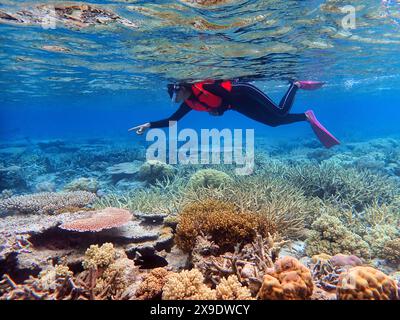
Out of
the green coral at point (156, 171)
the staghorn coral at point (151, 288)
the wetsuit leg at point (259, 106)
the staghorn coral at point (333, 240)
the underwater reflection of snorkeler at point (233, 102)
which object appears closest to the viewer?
the staghorn coral at point (151, 288)

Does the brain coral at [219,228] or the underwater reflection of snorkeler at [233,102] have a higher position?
the underwater reflection of snorkeler at [233,102]

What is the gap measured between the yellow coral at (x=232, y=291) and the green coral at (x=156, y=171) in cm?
974

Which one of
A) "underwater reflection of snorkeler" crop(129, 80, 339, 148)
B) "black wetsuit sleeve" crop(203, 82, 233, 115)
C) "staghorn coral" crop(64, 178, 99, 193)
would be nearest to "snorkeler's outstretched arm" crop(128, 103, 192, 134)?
"underwater reflection of snorkeler" crop(129, 80, 339, 148)

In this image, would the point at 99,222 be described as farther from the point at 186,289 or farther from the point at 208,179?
the point at 208,179

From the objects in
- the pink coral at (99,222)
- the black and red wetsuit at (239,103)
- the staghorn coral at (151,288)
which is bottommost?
the staghorn coral at (151,288)

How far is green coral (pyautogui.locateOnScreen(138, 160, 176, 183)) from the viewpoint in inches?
516

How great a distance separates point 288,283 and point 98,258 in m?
2.77

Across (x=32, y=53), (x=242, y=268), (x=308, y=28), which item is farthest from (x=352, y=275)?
(x=32, y=53)

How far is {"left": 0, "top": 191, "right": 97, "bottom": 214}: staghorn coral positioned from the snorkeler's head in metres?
4.47

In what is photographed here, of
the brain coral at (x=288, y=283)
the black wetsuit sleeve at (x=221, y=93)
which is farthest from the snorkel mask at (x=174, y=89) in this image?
the brain coral at (x=288, y=283)

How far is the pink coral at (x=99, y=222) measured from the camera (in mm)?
5031

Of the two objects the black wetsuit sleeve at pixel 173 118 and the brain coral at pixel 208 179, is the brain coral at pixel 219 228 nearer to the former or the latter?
the black wetsuit sleeve at pixel 173 118

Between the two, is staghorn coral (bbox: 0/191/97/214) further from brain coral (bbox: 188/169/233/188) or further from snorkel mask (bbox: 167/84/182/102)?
snorkel mask (bbox: 167/84/182/102)
